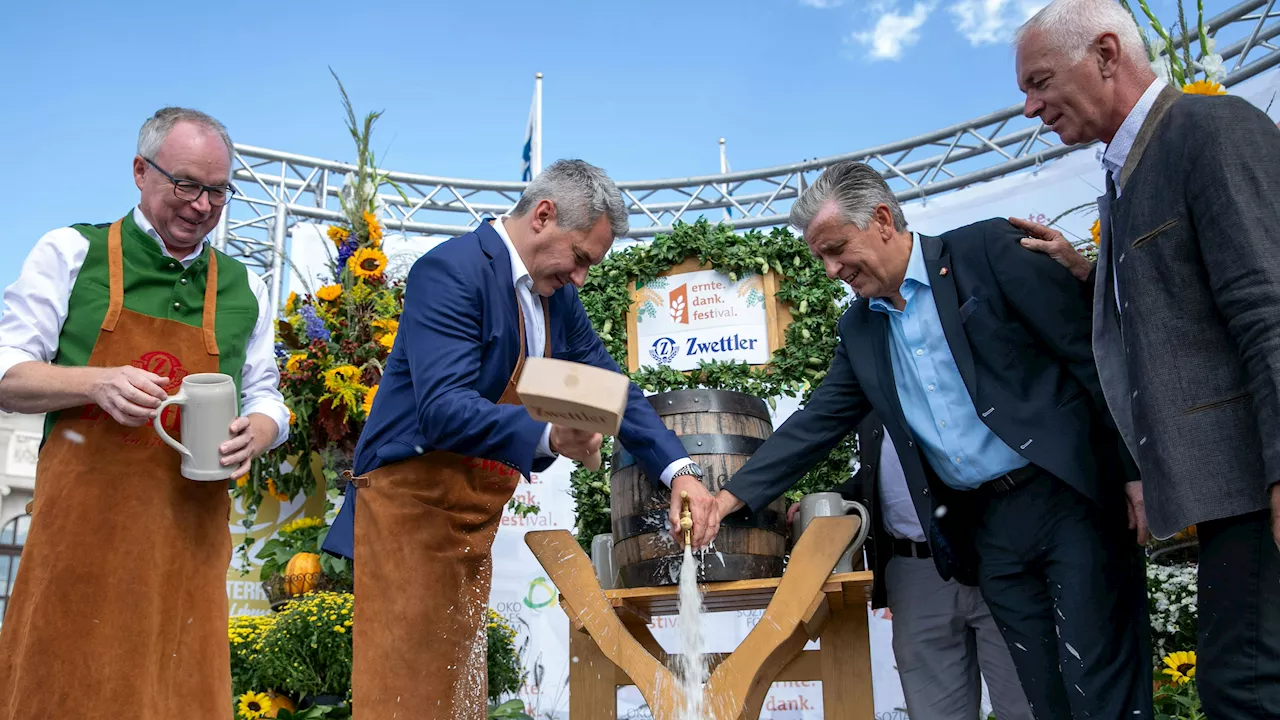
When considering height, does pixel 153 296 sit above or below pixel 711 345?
below

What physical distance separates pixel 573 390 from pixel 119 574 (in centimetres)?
99

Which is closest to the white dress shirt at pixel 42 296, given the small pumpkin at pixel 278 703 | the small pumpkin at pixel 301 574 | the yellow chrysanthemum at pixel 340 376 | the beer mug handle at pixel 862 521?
the beer mug handle at pixel 862 521

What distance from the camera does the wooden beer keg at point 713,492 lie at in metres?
2.72

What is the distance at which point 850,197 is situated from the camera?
2645mm

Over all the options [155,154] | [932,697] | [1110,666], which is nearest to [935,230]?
[932,697]

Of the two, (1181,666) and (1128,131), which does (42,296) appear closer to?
(1128,131)

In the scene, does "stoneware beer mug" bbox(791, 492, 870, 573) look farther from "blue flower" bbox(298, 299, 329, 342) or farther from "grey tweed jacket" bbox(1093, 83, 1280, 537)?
"blue flower" bbox(298, 299, 329, 342)

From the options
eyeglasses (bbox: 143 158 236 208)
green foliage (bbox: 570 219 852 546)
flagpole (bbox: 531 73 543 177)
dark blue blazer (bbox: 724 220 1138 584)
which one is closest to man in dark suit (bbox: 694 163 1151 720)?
dark blue blazer (bbox: 724 220 1138 584)

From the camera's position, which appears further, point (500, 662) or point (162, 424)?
point (500, 662)

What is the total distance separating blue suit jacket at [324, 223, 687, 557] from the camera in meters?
2.11

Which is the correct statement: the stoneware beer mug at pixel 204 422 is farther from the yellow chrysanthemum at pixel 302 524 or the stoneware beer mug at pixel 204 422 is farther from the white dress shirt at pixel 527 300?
the yellow chrysanthemum at pixel 302 524

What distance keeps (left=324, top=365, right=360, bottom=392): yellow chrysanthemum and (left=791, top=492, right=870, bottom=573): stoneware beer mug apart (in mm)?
2672

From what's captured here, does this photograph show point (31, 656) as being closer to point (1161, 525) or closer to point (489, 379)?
point (489, 379)

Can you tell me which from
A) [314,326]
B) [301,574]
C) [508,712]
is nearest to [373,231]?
[314,326]
